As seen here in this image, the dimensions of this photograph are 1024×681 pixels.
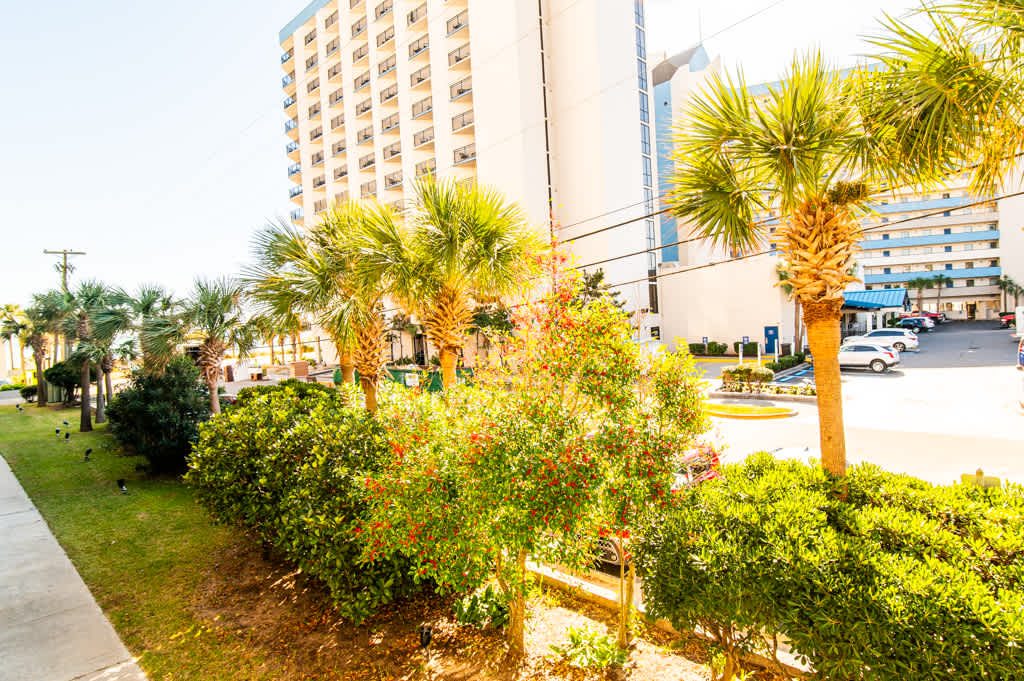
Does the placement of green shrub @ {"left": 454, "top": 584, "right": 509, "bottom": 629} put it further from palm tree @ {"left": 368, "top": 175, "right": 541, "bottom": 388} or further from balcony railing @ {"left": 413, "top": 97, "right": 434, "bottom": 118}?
balcony railing @ {"left": 413, "top": 97, "right": 434, "bottom": 118}

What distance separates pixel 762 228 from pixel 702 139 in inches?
50.6

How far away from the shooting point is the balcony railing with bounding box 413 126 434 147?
40844 millimetres

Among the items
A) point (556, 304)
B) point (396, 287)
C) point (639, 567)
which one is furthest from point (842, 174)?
point (396, 287)

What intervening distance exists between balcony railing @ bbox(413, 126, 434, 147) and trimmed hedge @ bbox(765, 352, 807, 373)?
99.8 ft

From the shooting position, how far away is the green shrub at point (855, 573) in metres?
2.80

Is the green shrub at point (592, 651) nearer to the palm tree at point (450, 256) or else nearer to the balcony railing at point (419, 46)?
the palm tree at point (450, 256)

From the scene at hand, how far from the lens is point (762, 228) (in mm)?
5582

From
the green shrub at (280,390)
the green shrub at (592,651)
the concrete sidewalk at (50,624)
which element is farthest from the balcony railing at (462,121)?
the green shrub at (592,651)

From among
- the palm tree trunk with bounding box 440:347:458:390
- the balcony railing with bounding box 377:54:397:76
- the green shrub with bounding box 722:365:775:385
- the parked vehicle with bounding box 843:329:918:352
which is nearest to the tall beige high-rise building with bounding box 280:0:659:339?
the balcony railing with bounding box 377:54:397:76

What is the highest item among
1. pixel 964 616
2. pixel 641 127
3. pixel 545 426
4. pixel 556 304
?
pixel 641 127

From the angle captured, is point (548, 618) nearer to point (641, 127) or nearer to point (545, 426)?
point (545, 426)

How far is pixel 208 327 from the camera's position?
14.1m

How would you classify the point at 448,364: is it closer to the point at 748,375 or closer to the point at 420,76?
the point at 748,375

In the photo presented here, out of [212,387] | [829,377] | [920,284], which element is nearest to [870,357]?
[829,377]
